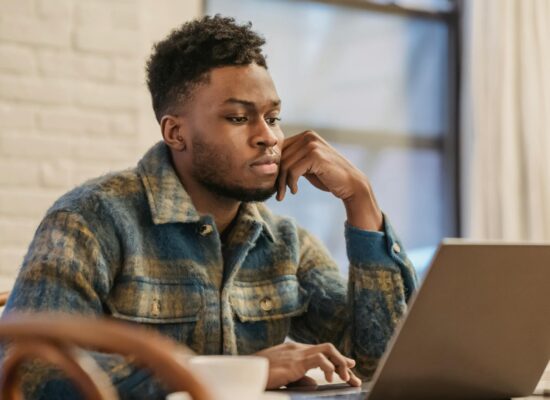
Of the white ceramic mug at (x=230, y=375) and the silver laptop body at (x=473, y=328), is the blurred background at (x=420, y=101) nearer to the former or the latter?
the silver laptop body at (x=473, y=328)

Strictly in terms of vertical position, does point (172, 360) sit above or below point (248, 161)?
below

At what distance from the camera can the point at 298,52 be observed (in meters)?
3.46

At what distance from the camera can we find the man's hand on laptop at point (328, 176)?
1737 millimetres

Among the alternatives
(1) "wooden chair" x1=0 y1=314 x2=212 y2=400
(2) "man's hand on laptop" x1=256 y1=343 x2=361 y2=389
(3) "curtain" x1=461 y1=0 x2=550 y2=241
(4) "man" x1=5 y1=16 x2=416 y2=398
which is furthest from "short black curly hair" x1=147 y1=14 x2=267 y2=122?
(3) "curtain" x1=461 y1=0 x2=550 y2=241

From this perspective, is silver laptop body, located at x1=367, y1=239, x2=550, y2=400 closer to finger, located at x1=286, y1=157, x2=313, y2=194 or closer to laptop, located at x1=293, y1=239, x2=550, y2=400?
laptop, located at x1=293, y1=239, x2=550, y2=400

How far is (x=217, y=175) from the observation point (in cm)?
169

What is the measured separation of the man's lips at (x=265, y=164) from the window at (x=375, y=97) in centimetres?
165

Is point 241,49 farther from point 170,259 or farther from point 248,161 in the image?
A: point 170,259

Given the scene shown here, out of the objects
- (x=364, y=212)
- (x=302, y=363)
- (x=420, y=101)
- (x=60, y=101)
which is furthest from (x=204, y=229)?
(x=420, y=101)

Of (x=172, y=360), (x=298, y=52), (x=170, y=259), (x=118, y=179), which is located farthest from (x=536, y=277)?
(x=298, y=52)

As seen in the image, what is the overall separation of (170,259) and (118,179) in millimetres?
164

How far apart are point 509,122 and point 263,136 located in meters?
2.06

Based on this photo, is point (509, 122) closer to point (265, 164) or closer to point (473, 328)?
point (265, 164)

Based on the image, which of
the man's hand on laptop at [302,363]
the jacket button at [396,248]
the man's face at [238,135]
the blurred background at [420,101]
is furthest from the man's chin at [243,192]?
the blurred background at [420,101]
